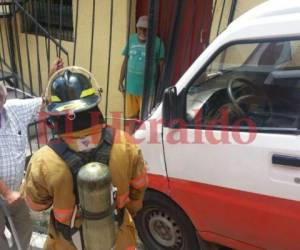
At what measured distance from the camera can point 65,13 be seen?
6309mm

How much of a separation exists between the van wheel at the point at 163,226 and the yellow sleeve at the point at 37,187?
1.11 metres

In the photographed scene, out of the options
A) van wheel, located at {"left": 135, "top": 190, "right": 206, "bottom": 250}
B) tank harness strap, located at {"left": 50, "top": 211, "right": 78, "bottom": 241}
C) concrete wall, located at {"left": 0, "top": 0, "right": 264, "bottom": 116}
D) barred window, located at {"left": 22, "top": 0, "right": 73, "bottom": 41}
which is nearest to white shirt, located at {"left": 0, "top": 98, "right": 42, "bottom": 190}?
tank harness strap, located at {"left": 50, "top": 211, "right": 78, "bottom": 241}

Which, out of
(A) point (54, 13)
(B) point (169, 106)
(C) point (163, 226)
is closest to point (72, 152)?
(B) point (169, 106)

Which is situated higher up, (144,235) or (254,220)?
(254,220)

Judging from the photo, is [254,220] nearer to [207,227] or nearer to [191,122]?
[207,227]

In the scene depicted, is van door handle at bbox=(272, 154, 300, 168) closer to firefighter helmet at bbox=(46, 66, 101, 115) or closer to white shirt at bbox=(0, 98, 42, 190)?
firefighter helmet at bbox=(46, 66, 101, 115)

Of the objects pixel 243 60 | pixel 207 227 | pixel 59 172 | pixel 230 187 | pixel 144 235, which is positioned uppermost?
pixel 243 60

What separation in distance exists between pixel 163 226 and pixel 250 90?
3.91 ft

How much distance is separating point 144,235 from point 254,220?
3.20 feet

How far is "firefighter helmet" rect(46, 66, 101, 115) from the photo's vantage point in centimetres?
189

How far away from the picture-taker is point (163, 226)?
10.4 ft

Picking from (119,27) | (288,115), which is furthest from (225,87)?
(119,27)

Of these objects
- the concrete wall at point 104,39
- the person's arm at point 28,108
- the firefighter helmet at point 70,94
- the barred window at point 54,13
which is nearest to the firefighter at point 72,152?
the firefighter helmet at point 70,94

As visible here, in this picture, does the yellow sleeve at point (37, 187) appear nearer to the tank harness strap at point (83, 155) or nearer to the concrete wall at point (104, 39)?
the tank harness strap at point (83, 155)
